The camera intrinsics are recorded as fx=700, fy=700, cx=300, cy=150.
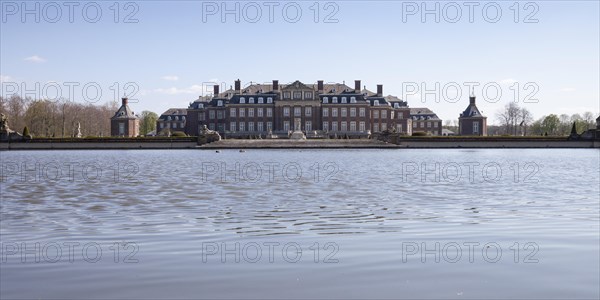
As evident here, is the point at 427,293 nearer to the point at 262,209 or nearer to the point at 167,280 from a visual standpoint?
the point at 167,280

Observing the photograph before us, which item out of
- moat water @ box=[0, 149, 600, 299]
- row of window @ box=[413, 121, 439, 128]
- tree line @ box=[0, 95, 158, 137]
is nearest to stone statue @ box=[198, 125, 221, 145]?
tree line @ box=[0, 95, 158, 137]

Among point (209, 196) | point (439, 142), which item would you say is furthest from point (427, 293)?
point (439, 142)

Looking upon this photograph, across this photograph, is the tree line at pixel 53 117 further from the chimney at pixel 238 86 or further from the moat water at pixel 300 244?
the moat water at pixel 300 244

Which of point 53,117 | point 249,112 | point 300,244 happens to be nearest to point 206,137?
point 249,112

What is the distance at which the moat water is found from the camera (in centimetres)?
736

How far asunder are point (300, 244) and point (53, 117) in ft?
336

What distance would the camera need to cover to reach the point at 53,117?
105m

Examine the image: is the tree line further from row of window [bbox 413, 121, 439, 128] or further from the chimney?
row of window [bbox 413, 121, 439, 128]

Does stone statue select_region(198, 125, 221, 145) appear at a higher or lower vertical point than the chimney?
lower

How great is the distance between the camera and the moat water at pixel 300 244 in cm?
736

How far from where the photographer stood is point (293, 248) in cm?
966

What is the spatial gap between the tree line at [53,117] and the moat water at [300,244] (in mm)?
85271

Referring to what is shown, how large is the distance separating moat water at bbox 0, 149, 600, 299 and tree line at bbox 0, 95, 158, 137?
85271mm

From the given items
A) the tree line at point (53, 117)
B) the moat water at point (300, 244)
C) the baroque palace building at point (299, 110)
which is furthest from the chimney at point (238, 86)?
the moat water at point (300, 244)
